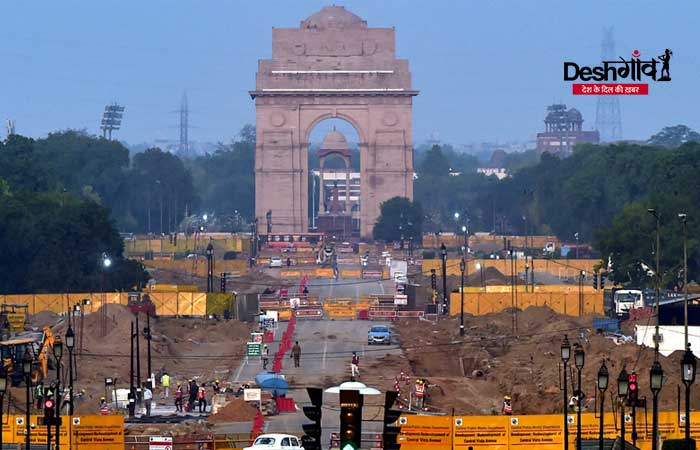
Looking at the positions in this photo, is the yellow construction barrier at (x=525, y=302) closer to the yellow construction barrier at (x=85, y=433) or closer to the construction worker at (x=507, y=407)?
the construction worker at (x=507, y=407)

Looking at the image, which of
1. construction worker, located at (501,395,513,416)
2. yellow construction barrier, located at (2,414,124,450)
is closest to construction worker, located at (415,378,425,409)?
construction worker, located at (501,395,513,416)

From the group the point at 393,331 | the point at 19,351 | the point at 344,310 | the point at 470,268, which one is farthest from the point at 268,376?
the point at 470,268

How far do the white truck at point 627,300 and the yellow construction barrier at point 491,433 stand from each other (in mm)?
37931

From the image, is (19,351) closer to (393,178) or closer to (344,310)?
(344,310)

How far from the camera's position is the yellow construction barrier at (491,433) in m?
43.3

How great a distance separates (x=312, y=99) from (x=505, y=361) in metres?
94.9

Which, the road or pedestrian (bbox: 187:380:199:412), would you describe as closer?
the road

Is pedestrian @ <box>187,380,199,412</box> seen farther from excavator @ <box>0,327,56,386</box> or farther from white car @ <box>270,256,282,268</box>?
white car @ <box>270,256,282,268</box>

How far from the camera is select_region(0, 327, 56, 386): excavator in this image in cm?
5772

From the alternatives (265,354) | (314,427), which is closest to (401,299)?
(265,354)

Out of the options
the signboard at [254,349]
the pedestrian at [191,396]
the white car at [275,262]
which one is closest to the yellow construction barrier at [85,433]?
the pedestrian at [191,396]

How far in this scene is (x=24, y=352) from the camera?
2315 inches

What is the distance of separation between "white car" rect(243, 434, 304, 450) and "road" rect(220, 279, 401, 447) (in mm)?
3860

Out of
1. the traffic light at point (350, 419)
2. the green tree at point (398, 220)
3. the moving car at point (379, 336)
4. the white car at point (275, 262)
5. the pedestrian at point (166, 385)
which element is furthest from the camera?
the green tree at point (398, 220)
